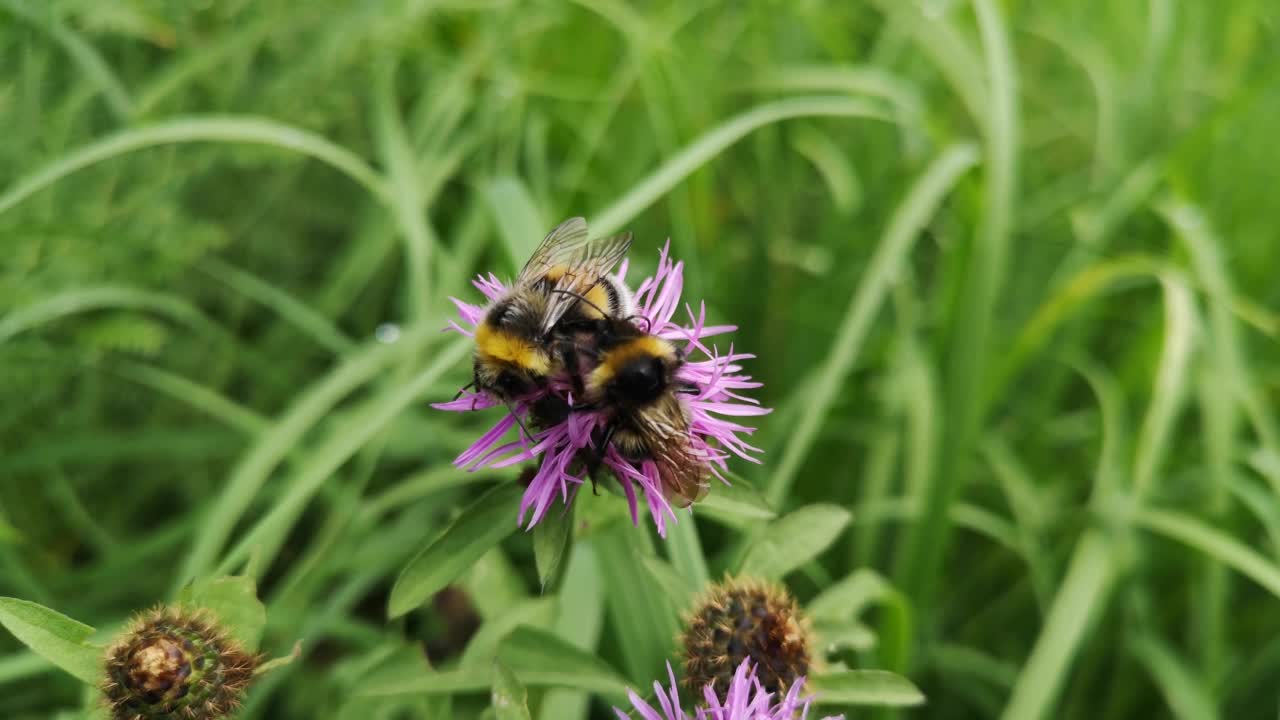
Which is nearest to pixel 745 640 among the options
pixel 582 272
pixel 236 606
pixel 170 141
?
pixel 582 272

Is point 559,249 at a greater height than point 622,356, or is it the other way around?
point 559,249

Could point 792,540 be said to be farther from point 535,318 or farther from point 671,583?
point 535,318

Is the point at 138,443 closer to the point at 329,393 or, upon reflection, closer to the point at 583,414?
the point at 329,393

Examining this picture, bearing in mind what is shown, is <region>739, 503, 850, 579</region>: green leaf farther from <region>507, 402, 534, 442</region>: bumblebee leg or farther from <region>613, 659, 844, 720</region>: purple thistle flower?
<region>507, 402, 534, 442</region>: bumblebee leg

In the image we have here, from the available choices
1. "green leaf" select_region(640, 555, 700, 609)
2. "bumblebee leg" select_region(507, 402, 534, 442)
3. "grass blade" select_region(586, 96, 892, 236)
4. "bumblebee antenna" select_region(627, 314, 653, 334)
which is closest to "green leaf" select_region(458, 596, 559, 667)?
"green leaf" select_region(640, 555, 700, 609)

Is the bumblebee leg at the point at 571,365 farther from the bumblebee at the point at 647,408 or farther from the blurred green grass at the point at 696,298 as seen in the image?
the blurred green grass at the point at 696,298

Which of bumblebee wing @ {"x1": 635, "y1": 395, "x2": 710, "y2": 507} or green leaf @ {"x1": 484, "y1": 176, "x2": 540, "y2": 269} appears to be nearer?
bumblebee wing @ {"x1": 635, "y1": 395, "x2": 710, "y2": 507}

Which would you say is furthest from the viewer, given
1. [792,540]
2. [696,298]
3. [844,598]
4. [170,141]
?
[696,298]
